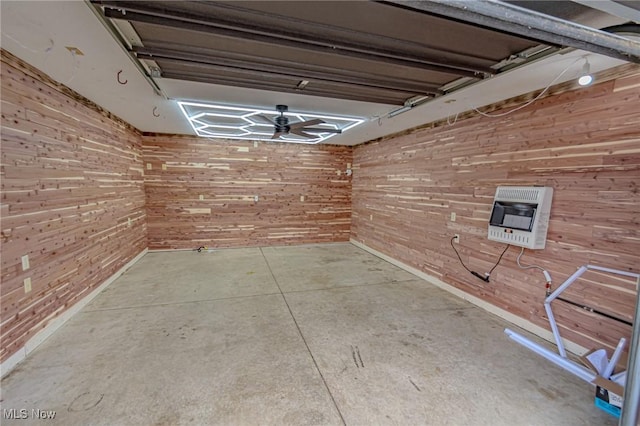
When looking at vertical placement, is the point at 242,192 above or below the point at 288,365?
above

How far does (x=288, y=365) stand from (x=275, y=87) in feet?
8.76

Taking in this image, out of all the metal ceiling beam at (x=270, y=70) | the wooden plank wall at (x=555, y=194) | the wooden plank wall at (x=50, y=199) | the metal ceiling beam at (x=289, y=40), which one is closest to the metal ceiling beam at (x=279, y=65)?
the metal ceiling beam at (x=270, y=70)

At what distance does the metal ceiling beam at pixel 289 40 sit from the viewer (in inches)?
64.9

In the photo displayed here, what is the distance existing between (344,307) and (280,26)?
2981mm

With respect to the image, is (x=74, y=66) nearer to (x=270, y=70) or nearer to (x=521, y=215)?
(x=270, y=70)

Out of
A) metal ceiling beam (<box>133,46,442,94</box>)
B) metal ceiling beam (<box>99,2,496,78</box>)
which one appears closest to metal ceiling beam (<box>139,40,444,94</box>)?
metal ceiling beam (<box>133,46,442,94</box>)

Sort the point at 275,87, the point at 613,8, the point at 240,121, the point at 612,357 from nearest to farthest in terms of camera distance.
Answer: the point at 613,8 < the point at 612,357 < the point at 275,87 < the point at 240,121

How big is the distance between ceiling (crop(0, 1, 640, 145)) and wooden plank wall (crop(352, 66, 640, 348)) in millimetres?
385

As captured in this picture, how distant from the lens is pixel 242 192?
629 cm

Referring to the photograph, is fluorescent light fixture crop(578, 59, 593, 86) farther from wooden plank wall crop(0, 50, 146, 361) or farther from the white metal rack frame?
wooden plank wall crop(0, 50, 146, 361)

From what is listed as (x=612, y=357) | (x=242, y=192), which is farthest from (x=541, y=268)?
(x=242, y=192)

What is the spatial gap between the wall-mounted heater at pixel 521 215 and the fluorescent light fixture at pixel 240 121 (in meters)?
2.26

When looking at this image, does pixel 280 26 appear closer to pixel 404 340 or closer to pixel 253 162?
pixel 404 340

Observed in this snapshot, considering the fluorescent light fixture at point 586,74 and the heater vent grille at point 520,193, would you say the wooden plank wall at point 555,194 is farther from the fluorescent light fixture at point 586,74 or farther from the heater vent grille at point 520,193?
the fluorescent light fixture at point 586,74
